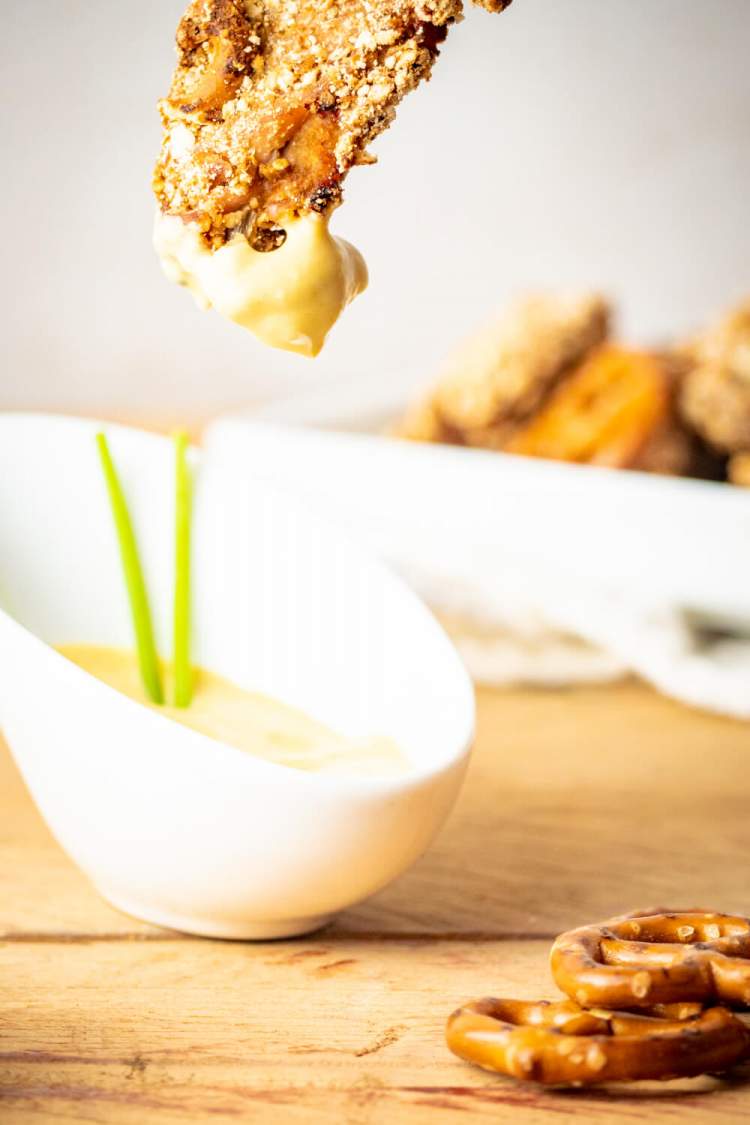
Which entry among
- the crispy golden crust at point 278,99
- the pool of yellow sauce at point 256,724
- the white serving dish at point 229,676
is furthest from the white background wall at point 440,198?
the crispy golden crust at point 278,99

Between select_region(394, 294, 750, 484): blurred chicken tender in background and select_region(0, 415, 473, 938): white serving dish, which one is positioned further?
select_region(394, 294, 750, 484): blurred chicken tender in background

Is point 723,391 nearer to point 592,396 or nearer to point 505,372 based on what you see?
point 592,396

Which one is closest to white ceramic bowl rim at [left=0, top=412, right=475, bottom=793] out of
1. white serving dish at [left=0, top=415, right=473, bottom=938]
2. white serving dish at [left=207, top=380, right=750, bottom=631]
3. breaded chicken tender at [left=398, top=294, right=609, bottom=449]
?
white serving dish at [left=0, top=415, right=473, bottom=938]

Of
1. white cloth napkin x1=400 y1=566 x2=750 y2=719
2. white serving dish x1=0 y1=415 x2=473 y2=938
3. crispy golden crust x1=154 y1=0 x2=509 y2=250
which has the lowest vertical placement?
white cloth napkin x1=400 y1=566 x2=750 y2=719

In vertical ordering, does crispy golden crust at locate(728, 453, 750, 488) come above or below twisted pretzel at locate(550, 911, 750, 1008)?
above

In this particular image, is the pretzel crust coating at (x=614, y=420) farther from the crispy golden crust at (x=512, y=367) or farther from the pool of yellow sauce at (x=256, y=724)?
the pool of yellow sauce at (x=256, y=724)

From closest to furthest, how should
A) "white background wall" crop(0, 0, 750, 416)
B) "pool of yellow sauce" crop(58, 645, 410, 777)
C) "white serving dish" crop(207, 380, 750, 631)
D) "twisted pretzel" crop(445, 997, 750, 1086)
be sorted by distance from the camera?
"twisted pretzel" crop(445, 997, 750, 1086), "pool of yellow sauce" crop(58, 645, 410, 777), "white serving dish" crop(207, 380, 750, 631), "white background wall" crop(0, 0, 750, 416)

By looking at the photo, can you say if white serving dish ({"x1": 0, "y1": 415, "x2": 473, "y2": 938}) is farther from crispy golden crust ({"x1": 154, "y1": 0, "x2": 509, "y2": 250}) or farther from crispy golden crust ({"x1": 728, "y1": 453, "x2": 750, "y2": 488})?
crispy golden crust ({"x1": 728, "y1": 453, "x2": 750, "y2": 488})
